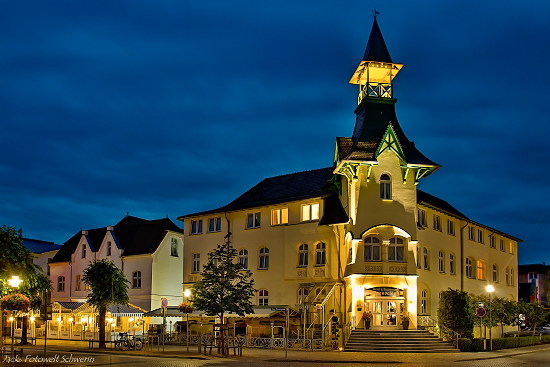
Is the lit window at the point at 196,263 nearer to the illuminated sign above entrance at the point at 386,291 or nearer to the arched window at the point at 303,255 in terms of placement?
the arched window at the point at 303,255

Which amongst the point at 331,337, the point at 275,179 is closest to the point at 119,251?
the point at 275,179

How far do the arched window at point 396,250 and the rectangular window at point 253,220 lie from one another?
1229cm

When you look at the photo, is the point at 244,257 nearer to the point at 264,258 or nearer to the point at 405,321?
the point at 264,258

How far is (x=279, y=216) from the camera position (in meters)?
51.1

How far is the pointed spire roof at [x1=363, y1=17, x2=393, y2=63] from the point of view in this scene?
46.7 metres

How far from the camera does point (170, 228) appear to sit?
61.8 metres

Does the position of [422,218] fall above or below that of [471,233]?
above

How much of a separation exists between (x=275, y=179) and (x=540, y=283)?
223ft

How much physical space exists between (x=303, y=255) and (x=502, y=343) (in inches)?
559

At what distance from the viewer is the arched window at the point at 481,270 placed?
5738 centimetres

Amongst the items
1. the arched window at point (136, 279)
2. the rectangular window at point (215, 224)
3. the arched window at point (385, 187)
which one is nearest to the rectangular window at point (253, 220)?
the rectangular window at point (215, 224)

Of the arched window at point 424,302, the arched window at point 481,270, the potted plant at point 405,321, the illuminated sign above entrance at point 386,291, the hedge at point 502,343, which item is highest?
Answer: the arched window at point 481,270

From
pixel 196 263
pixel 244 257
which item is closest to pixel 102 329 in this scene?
pixel 244 257

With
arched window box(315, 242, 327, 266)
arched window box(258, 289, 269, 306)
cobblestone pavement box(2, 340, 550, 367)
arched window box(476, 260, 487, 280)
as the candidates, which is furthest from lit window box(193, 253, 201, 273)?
arched window box(476, 260, 487, 280)
